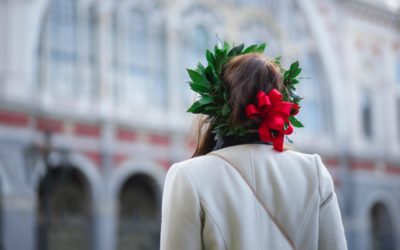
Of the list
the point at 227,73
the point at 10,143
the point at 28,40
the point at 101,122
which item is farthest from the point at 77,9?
the point at 227,73

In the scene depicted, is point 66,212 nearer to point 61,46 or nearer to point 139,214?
point 139,214

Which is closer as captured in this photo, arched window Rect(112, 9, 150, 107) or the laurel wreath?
the laurel wreath

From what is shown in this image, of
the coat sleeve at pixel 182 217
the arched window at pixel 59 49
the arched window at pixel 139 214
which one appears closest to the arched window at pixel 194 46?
the arched window at pixel 139 214

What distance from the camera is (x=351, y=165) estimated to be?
1861cm

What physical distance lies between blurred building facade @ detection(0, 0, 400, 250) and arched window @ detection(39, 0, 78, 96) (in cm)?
2

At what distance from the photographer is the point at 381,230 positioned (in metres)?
19.4

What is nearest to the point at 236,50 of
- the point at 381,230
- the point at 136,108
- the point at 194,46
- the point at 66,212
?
the point at 66,212

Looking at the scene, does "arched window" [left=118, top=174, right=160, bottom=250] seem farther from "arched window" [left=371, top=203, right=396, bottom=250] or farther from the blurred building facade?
"arched window" [left=371, top=203, right=396, bottom=250]

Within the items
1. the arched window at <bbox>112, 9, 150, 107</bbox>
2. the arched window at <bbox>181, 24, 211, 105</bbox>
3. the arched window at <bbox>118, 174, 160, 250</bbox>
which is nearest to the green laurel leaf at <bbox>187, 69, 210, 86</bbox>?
the arched window at <bbox>118, 174, 160, 250</bbox>

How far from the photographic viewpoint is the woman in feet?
5.57

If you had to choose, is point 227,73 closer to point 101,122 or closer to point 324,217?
point 324,217

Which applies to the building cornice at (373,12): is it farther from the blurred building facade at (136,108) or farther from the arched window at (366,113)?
the arched window at (366,113)

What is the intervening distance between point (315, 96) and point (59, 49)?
24.6ft

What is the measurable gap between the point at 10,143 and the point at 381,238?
431 inches
